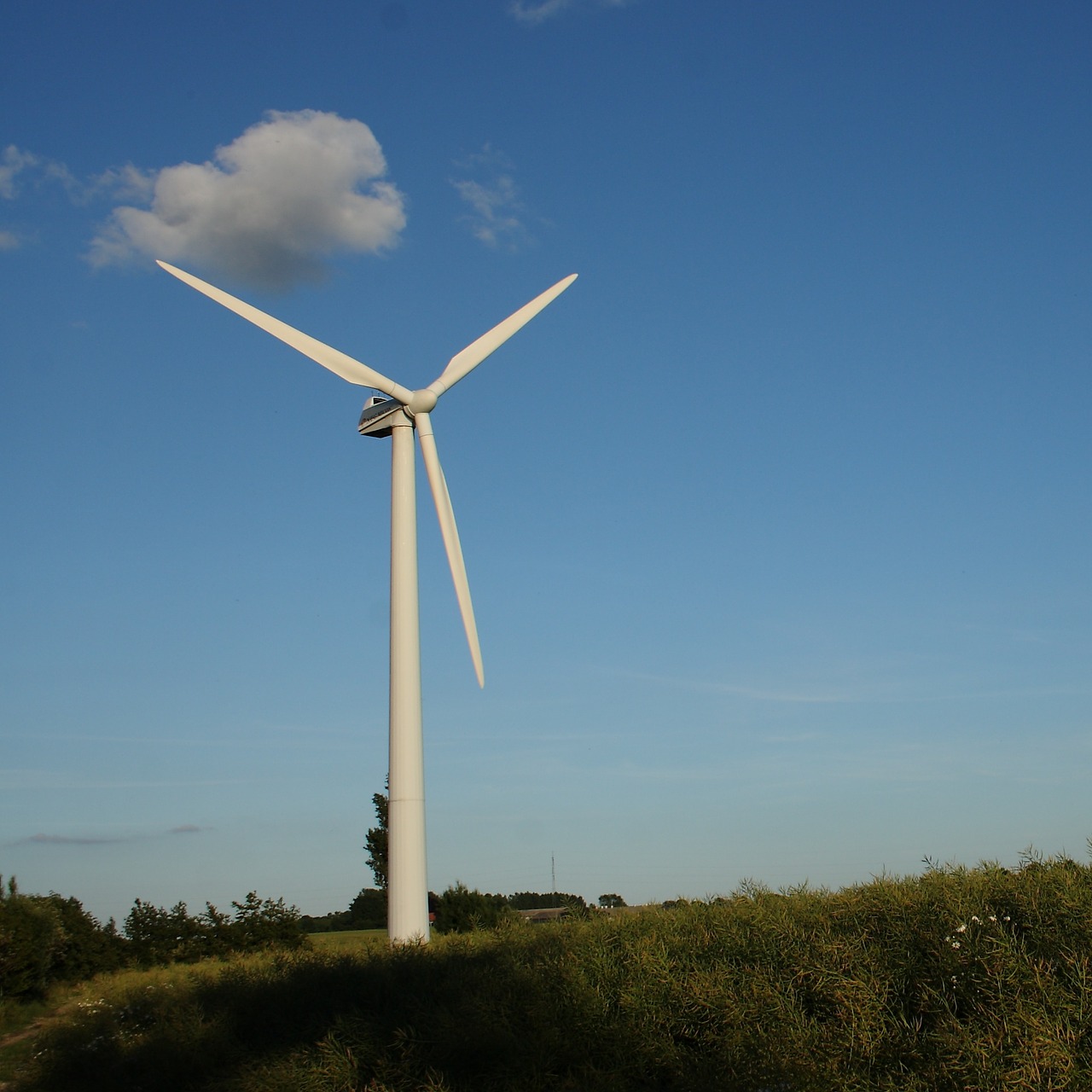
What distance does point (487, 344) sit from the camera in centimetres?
3469

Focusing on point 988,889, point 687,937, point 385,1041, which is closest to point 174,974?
point 385,1041

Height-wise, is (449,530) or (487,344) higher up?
(487,344)

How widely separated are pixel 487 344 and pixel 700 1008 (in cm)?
2301

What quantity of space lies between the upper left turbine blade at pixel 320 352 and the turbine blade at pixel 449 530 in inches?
47.0

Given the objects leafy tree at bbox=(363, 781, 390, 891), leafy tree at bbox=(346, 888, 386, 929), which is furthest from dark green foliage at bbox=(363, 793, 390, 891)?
leafy tree at bbox=(346, 888, 386, 929)

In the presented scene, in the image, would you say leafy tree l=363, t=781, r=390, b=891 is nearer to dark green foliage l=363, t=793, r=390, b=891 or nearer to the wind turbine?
dark green foliage l=363, t=793, r=390, b=891

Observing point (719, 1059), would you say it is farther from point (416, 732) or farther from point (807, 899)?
point (416, 732)

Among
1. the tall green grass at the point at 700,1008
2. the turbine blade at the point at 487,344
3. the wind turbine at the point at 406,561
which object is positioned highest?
the turbine blade at the point at 487,344

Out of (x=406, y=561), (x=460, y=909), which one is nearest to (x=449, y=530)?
(x=406, y=561)

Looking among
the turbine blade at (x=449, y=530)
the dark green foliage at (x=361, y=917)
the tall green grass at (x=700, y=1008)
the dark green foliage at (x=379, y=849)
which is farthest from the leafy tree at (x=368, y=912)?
the tall green grass at (x=700, y=1008)

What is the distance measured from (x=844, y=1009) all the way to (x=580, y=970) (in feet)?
17.4

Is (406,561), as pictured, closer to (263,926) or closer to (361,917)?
(263,926)

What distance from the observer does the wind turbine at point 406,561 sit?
26938 millimetres

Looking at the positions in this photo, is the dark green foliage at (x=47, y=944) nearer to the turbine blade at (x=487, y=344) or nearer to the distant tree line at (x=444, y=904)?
the distant tree line at (x=444, y=904)
